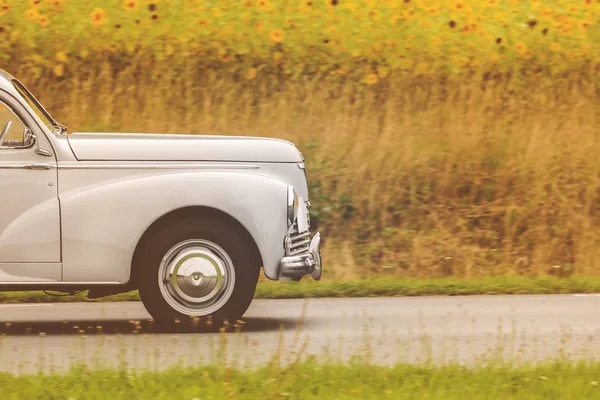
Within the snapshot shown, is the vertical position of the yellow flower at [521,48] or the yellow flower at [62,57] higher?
the yellow flower at [521,48]

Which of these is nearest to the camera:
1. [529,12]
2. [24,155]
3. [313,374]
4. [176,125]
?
[313,374]

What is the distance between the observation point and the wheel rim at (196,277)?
29.4 ft

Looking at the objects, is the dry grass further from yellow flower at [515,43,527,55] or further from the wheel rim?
the wheel rim

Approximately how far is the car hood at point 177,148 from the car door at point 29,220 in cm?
32

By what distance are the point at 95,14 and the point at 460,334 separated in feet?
26.5

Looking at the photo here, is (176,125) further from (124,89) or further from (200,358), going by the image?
(200,358)

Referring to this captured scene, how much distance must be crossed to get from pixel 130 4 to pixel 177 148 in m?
7.13

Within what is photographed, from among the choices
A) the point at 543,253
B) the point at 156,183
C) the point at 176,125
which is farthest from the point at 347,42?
the point at 156,183

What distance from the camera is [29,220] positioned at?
28.9 feet

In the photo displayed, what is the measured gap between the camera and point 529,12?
1702cm

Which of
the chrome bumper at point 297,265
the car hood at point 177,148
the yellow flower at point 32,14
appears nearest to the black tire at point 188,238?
the chrome bumper at point 297,265

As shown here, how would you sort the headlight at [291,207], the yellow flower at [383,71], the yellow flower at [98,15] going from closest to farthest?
the headlight at [291,207] → the yellow flower at [98,15] → the yellow flower at [383,71]

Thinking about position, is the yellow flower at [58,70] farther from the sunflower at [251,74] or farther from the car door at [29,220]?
the car door at [29,220]

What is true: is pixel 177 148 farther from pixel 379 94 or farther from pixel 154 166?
pixel 379 94
